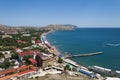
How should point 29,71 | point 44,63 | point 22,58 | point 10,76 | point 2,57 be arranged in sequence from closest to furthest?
1. point 10,76
2. point 29,71
3. point 44,63
4. point 22,58
5. point 2,57

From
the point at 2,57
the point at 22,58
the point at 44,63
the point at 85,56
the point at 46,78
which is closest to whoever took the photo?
the point at 46,78

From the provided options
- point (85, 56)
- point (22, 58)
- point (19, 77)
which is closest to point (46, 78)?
point (19, 77)

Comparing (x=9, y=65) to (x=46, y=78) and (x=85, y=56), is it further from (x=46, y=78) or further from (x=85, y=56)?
(x=85, y=56)

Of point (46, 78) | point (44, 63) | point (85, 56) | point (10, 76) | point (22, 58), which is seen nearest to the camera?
point (46, 78)

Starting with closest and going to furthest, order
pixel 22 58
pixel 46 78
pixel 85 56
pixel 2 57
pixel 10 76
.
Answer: pixel 46 78 < pixel 10 76 < pixel 22 58 < pixel 2 57 < pixel 85 56

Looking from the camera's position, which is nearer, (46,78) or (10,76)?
(46,78)

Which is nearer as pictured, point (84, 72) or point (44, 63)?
point (84, 72)

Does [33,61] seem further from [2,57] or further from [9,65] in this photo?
[2,57]

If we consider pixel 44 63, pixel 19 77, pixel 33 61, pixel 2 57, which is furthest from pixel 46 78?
pixel 2 57

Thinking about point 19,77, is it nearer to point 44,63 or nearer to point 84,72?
point 44,63
